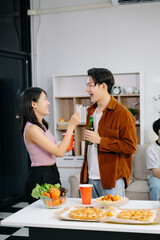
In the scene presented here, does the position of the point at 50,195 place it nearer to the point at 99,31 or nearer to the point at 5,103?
the point at 5,103

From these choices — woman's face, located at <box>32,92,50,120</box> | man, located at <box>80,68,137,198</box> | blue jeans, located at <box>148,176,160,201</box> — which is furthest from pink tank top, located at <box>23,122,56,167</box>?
blue jeans, located at <box>148,176,160,201</box>

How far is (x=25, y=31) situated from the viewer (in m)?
5.96

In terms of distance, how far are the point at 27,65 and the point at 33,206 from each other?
160 inches

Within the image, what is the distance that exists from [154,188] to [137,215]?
7.33ft

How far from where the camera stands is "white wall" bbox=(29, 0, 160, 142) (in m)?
5.47

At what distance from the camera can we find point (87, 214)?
6.09 feet

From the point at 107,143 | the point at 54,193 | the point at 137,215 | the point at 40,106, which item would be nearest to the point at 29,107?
the point at 40,106

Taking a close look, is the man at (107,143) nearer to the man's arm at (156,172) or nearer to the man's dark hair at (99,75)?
the man's dark hair at (99,75)

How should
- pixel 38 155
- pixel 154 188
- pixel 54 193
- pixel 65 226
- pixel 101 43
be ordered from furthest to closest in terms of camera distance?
pixel 101 43
pixel 154 188
pixel 38 155
pixel 54 193
pixel 65 226

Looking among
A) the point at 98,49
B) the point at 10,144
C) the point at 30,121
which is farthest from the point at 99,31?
the point at 30,121

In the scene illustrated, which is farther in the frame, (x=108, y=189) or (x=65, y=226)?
(x=108, y=189)

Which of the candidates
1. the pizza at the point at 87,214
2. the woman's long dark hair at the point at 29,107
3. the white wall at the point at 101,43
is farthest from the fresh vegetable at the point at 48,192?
the white wall at the point at 101,43

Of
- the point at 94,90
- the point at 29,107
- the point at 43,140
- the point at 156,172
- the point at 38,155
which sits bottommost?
the point at 156,172

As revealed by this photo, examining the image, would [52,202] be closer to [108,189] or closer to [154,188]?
[108,189]
